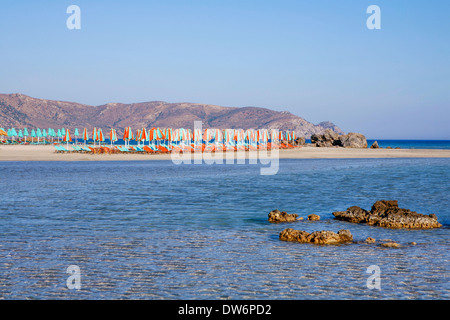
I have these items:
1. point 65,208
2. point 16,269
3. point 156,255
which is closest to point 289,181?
point 65,208

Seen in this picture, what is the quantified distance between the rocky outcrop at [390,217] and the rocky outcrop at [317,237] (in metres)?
2.05

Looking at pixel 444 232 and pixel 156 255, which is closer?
pixel 156 255

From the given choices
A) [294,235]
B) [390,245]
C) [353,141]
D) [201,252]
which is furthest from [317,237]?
[353,141]

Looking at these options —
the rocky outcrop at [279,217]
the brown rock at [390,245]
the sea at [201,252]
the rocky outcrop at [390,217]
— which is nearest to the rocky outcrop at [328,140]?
the sea at [201,252]

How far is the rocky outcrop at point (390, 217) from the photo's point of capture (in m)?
10.2

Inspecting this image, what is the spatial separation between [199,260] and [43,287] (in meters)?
2.40

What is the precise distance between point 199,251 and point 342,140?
59.4 m

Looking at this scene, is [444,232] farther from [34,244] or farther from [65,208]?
[65,208]

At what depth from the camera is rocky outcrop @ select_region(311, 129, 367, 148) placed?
63125mm

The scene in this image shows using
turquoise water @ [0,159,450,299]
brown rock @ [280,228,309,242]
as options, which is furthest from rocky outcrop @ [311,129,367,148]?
brown rock @ [280,228,309,242]

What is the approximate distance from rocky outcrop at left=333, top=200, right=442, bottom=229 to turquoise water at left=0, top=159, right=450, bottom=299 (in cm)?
32

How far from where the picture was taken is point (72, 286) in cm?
584

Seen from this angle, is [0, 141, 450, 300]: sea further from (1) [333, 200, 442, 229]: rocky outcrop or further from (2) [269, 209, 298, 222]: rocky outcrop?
(1) [333, 200, 442, 229]: rocky outcrop
